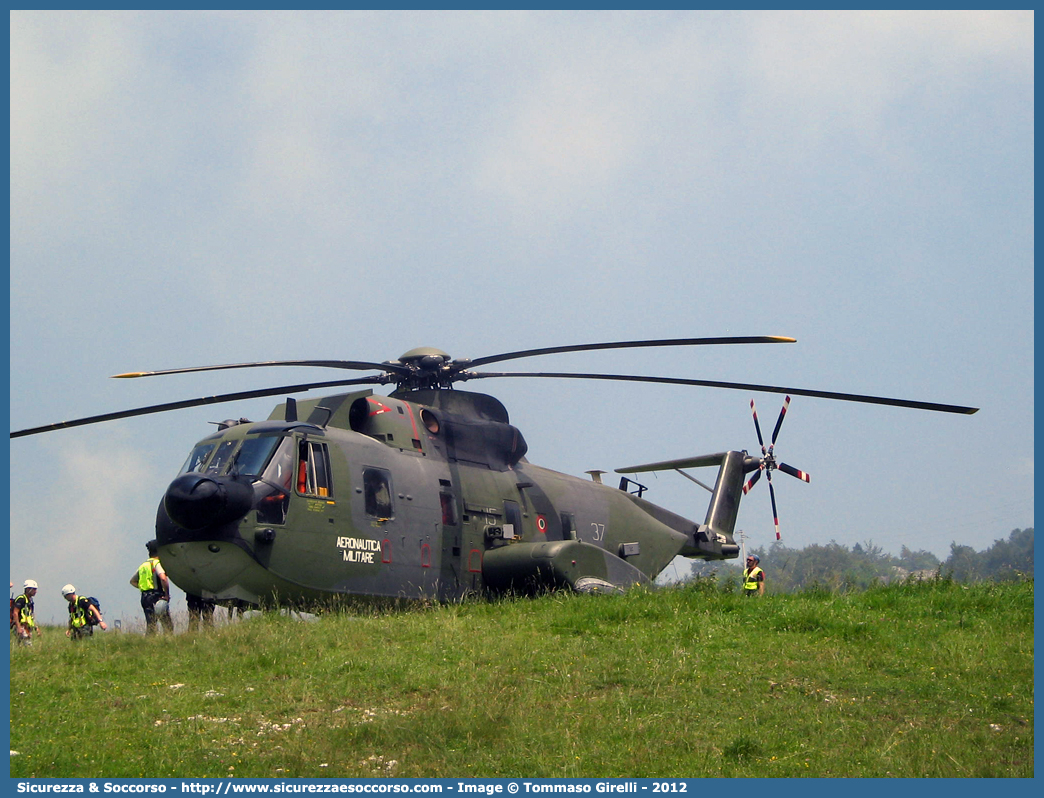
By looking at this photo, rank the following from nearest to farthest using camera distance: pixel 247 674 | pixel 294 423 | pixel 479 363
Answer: pixel 247 674 → pixel 294 423 → pixel 479 363

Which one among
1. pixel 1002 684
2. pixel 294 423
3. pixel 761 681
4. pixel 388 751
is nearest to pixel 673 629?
pixel 761 681

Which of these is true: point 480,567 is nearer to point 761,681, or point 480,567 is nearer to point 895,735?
point 761,681

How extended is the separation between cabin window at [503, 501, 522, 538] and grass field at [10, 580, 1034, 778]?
10.1ft

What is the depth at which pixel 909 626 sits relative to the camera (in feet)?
45.4

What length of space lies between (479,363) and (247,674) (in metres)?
7.84

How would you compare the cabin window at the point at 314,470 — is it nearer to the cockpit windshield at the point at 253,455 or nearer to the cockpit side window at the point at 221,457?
the cockpit windshield at the point at 253,455

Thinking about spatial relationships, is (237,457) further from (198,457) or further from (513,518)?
(513,518)

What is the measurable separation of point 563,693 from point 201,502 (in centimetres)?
622

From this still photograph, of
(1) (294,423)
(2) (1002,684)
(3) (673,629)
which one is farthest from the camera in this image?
(1) (294,423)

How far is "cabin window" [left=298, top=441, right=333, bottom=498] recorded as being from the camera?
15.7m

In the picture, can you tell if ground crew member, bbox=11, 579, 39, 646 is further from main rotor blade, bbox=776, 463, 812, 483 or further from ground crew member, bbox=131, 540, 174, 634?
main rotor blade, bbox=776, 463, 812, 483

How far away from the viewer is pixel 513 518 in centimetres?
1894

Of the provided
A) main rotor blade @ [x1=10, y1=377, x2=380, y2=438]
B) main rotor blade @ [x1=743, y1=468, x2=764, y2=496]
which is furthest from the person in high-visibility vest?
main rotor blade @ [x1=10, y1=377, x2=380, y2=438]

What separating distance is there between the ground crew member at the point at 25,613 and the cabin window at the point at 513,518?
8640 millimetres
